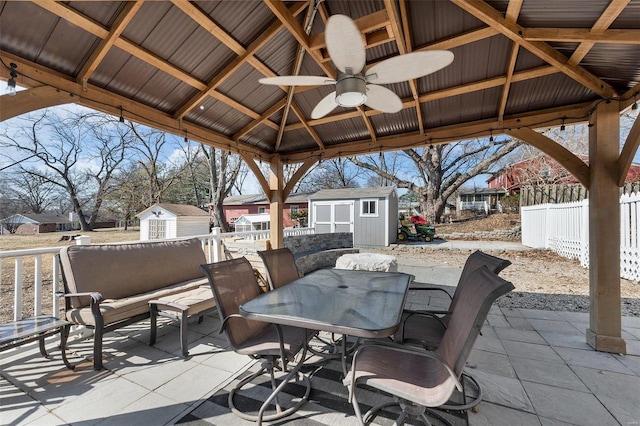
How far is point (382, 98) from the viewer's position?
101 inches

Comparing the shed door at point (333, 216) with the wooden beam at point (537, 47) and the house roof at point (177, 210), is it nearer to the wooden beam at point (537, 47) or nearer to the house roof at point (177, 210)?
the house roof at point (177, 210)

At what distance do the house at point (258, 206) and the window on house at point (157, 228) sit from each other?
6142mm

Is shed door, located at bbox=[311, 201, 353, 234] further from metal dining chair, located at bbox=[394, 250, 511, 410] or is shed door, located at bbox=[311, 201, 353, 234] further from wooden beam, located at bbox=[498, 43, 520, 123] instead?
metal dining chair, located at bbox=[394, 250, 511, 410]

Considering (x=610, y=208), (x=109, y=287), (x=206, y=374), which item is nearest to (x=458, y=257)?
(x=610, y=208)

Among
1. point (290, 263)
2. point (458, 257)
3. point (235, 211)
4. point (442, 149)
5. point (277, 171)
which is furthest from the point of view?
point (235, 211)

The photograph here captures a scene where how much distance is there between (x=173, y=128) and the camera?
11.6 feet

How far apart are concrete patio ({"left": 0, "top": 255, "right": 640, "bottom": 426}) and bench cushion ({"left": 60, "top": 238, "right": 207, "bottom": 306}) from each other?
0.60 metres

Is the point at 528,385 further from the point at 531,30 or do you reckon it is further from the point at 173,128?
the point at 173,128

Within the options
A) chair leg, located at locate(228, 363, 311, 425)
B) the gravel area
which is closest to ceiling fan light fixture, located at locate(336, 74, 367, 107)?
chair leg, located at locate(228, 363, 311, 425)

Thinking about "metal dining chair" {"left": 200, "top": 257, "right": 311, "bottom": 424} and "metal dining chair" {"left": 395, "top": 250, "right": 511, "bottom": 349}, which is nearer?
"metal dining chair" {"left": 200, "top": 257, "right": 311, "bottom": 424}

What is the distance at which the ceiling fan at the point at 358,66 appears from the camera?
69.3 inches

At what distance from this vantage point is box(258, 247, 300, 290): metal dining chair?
2.82 m

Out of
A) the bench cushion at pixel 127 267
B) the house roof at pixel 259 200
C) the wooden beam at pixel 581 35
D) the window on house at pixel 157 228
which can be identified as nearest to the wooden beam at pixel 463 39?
the wooden beam at pixel 581 35

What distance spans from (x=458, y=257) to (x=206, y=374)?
28.9 feet
